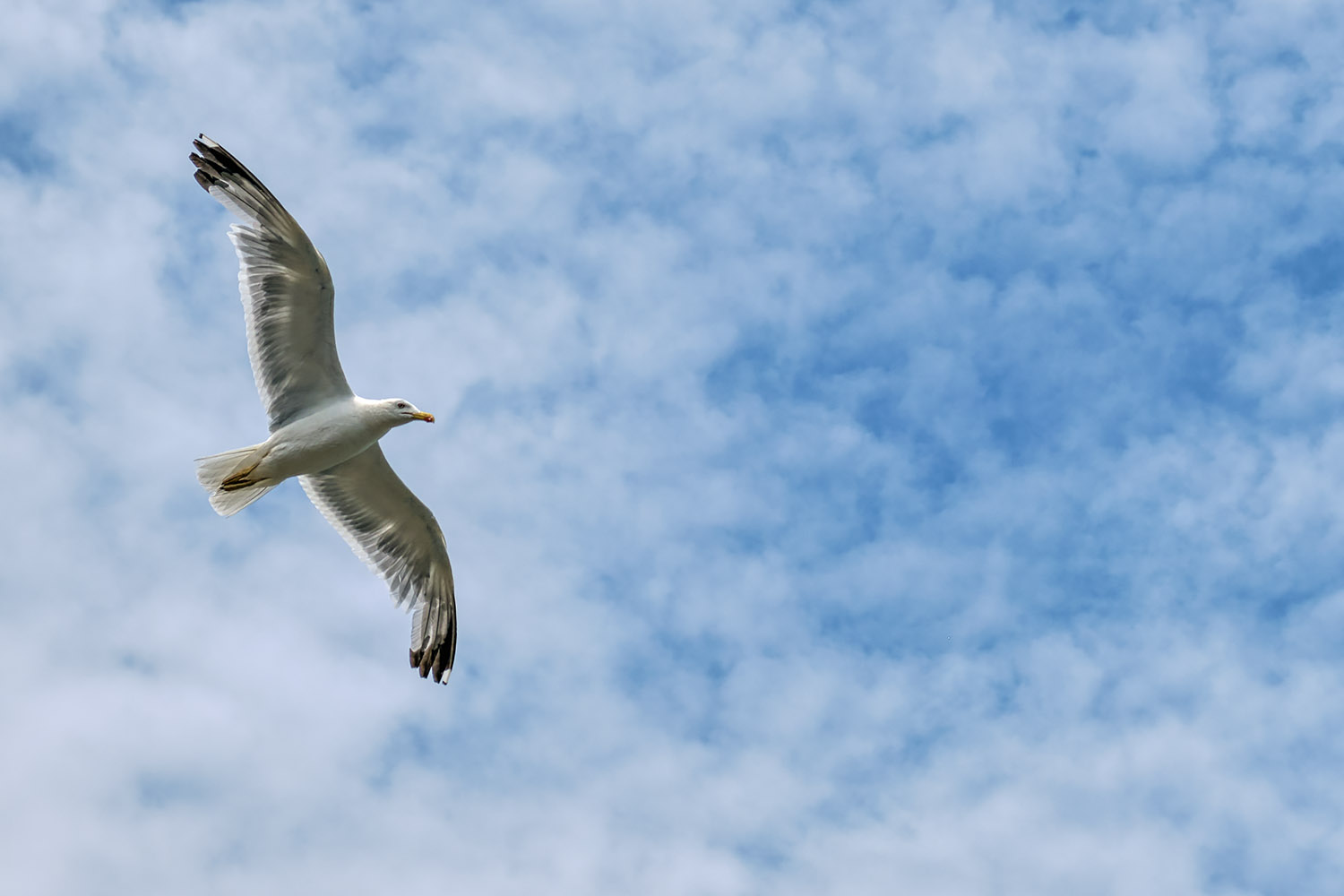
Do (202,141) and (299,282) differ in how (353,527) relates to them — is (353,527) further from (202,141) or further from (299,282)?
(202,141)

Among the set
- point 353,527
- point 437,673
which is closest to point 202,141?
point 353,527

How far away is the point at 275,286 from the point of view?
54.4 feet

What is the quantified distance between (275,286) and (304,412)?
172 centimetres

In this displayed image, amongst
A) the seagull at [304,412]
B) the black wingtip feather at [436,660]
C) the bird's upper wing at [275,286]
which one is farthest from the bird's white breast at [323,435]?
the black wingtip feather at [436,660]

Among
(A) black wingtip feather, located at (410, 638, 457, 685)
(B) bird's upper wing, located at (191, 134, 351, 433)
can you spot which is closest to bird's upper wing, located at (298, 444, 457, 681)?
(A) black wingtip feather, located at (410, 638, 457, 685)

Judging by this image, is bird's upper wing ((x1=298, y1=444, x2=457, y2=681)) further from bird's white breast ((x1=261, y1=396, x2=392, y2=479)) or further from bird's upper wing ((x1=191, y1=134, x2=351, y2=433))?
bird's upper wing ((x1=191, y1=134, x2=351, y2=433))

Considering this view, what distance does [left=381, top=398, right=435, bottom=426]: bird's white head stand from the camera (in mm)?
17359

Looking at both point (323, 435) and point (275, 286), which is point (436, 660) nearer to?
point (323, 435)

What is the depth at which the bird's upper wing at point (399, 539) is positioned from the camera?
1861cm

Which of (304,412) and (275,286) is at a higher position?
(275,286)

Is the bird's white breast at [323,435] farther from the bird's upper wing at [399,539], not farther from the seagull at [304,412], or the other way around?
the bird's upper wing at [399,539]

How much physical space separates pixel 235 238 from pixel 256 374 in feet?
5.80

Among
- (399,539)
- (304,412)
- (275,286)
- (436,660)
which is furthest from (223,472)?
(436,660)

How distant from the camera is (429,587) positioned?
765 inches
